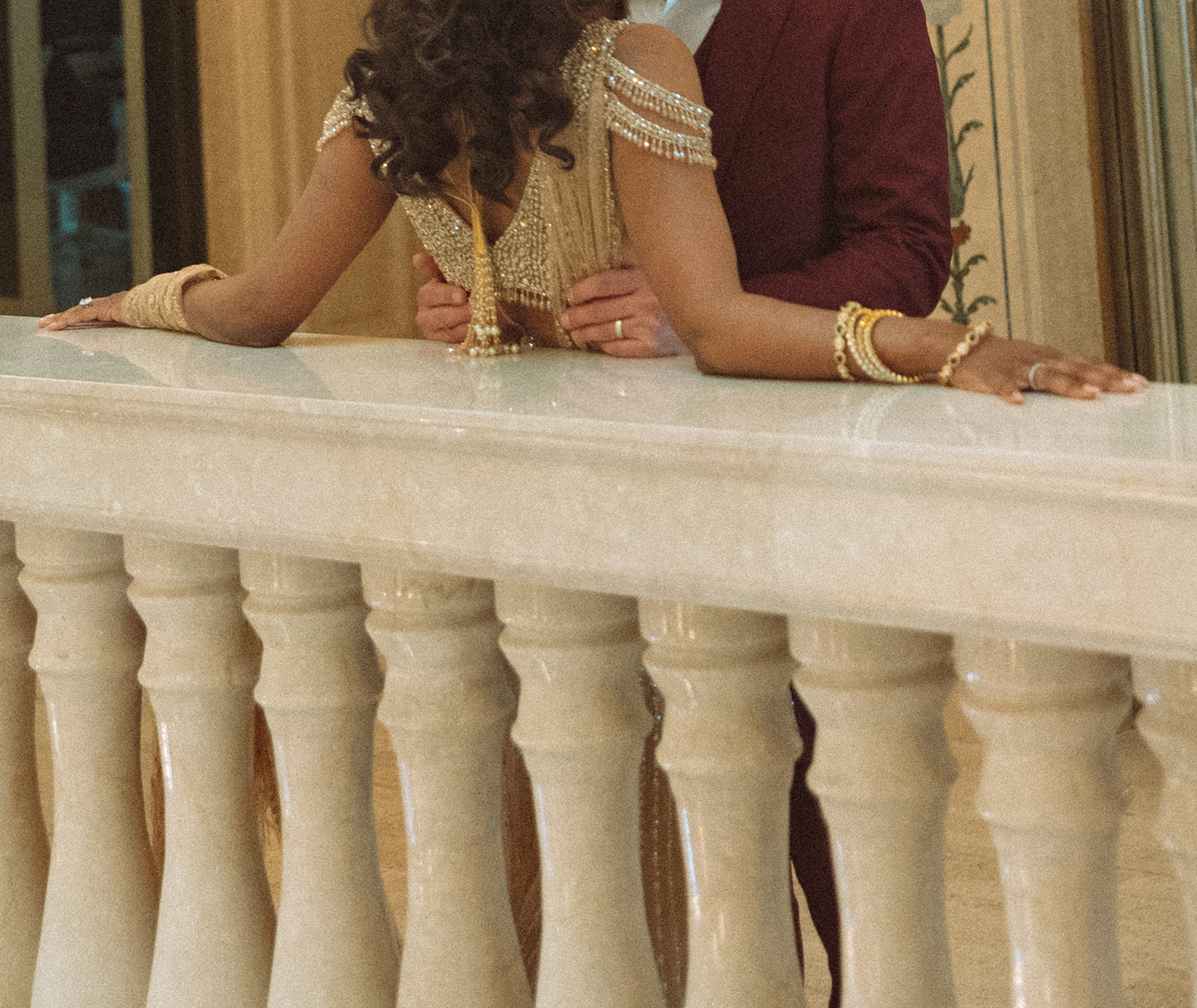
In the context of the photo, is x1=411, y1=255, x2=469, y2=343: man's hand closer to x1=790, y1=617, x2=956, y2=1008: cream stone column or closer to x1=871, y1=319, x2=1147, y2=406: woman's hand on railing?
x1=871, y1=319, x2=1147, y2=406: woman's hand on railing

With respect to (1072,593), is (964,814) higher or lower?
lower

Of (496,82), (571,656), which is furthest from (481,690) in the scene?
(496,82)

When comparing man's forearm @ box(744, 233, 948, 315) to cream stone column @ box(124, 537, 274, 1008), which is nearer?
cream stone column @ box(124, 537, 274, 1008)

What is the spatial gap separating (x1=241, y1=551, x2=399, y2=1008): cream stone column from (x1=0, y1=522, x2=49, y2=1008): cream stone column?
30 cm

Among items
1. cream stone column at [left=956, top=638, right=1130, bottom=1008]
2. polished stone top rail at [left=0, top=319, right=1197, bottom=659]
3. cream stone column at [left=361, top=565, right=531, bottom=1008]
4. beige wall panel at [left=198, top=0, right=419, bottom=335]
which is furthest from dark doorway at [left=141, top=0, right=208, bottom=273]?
cream stone column at [left=956, top=638, right=1130, bottom=1008]

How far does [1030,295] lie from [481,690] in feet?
13.3

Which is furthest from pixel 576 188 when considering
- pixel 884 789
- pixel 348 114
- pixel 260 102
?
pixel 260 102

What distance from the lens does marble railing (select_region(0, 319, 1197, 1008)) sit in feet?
2.15

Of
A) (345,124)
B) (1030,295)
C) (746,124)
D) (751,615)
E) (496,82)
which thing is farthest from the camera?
(1030,295)

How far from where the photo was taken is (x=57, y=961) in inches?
41.9

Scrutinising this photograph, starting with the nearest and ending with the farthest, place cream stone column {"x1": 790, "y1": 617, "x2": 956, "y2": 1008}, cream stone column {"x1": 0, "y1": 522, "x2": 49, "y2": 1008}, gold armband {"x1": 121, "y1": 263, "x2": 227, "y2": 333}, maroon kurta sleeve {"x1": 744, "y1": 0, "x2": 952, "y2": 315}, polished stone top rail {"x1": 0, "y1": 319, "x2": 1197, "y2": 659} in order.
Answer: polished stone top rail {"x1": 0, "y1": 319, "x2": 1197, "y2": 659}, cream stone column {"x1": 790, "y1": 617, "x2": 956, "y2": 1008}, cream stone column {"x1": 0, "y1": 522, "x2": 49, "y2": 1008}, gold armband {"x1": 121, "y1": 263, "x2": 227, "y2": 333}, maroon kurta sleeve {"x1": 744, "y1": 0, "x2": 952, "y2": 315}

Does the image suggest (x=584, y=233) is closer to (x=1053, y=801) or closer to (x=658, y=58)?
(x=658, y=58)

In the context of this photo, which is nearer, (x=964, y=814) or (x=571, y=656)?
(x=571, y=656)

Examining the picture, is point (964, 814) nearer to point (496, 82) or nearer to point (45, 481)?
point (496, 82)
